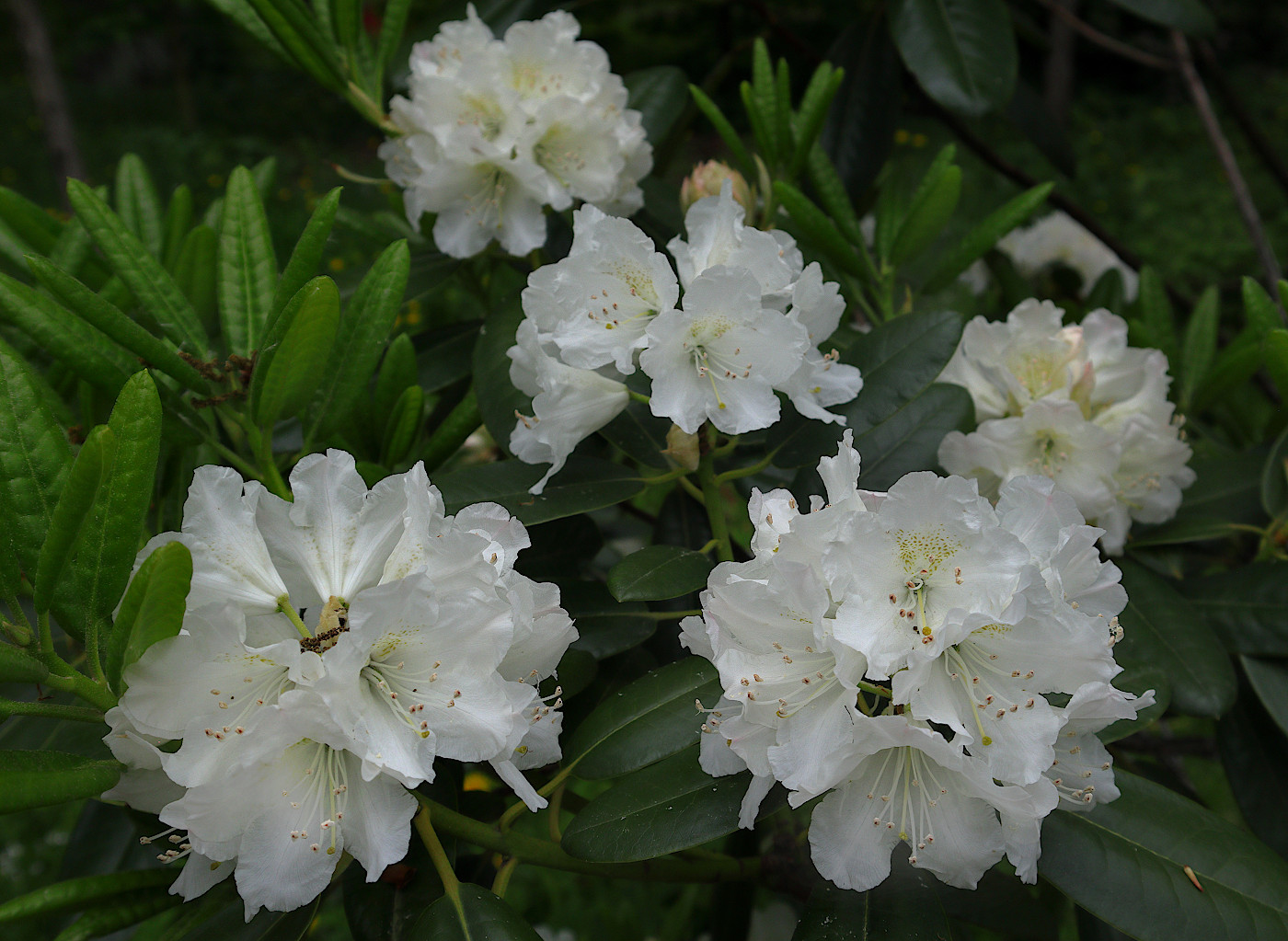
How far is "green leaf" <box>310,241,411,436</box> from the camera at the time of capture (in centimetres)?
112

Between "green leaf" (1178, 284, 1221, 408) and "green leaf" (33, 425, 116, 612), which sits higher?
"green leaf" (33, 425, 116, 612)

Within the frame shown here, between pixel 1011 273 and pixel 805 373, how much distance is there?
1.20 metres

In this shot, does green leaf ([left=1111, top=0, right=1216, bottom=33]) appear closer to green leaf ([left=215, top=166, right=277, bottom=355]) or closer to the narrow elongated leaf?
green leaf ([left=215, top=166, right=277, bottom=355])

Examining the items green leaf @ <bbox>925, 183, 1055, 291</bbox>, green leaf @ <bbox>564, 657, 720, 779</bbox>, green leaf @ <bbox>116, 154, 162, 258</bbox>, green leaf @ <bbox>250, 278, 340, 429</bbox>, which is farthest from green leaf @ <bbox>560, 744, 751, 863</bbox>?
green leaf @ <bbox>116, 154, 162, 258</bbox>

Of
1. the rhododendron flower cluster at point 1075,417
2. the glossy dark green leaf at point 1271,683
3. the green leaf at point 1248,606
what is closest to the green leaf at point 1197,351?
the rhododendron flower cluster at point 1075,417

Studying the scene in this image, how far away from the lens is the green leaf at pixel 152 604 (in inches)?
28.9

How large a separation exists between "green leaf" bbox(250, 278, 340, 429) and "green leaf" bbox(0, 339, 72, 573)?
21 cm

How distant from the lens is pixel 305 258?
3.41 feet

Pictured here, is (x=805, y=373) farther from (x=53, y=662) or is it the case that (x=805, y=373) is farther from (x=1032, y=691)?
(x=53, y=662)

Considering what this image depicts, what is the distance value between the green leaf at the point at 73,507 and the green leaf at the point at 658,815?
1.63ft

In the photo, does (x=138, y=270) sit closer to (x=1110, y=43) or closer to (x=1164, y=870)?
(x=1164, y=870)

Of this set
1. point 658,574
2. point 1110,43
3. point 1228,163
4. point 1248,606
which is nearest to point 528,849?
point 658,574

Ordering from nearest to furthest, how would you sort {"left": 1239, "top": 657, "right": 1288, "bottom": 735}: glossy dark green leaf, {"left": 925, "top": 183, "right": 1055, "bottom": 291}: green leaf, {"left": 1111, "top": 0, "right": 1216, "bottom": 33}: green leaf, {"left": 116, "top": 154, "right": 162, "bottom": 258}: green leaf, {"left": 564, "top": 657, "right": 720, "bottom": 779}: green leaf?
{"left": 564, "top": 657, "right": 720, "bottom": 779}: green leaf < {"left": 1239, "top": 657, "right": 1288, "bottom": 735}: glossy dark green leaf < {"left": 925, "top": 183, "right": 1055, "bottom": 291}: green leaf < {"left": 116, "top": 154, "right": 162, "bottom": 258}: green leaf < {"left": 1111, "top": 0, "right": 1216, "bottom": 33}: green leaf

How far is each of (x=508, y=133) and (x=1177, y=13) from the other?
129 cm
